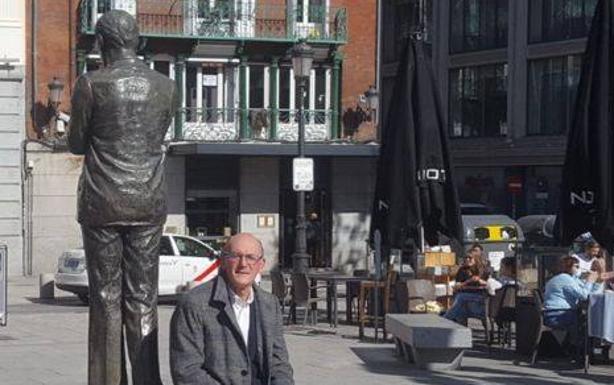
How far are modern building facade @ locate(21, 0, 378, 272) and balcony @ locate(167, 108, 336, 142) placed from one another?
3 centimetres

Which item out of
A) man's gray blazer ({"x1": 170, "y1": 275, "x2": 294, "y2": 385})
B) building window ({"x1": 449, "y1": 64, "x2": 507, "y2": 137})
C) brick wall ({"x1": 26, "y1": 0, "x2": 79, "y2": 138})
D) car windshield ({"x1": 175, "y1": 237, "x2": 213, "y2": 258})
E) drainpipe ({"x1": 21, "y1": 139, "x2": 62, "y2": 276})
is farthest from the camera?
building window ({"x1": 449, "y1": 64, "x2": 507, "y2": 137})

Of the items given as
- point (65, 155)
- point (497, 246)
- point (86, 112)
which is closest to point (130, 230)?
point (86, 112)

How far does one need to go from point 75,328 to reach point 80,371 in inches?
233

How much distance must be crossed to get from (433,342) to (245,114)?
2343 centimetres

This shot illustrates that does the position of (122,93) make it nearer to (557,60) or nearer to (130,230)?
(130,230)

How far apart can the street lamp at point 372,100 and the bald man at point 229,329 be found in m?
31.5

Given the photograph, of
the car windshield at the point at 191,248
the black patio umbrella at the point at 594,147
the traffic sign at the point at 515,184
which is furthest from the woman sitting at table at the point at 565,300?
the traffic sign at the point at 515,184

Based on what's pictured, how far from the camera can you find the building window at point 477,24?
1953 inches

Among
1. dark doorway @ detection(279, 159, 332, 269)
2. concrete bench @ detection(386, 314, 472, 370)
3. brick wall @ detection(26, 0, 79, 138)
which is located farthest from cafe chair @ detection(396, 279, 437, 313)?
dark doorway @ detection(279, 159, 332, 269)

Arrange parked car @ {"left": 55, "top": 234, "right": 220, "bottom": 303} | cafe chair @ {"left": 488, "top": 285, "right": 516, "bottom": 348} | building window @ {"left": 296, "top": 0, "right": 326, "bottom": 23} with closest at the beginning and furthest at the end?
cafe chair @ {"left": 488, "top": 285, "right": 516, "bottom": 348} < parked car @ {"left": 55, "top": 234, "right": 220, "bottom": 303} < building window @ {"left": 296, "top": 0, "right": 326, "bottom": 23}

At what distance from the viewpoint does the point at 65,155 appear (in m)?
35.2

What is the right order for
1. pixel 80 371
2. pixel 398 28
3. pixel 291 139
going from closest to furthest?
pixel 80 371
pixel 291 139
pixel 398 28

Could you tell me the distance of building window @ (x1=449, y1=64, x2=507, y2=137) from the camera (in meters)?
49.6

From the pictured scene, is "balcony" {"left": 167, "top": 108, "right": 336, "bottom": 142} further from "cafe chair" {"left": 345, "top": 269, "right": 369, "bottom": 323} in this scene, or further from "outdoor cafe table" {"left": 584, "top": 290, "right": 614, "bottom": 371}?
"outdoor cafe table" {"left": 584, "top": 290, "right": 614, "bottom": 371}
